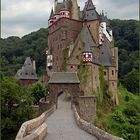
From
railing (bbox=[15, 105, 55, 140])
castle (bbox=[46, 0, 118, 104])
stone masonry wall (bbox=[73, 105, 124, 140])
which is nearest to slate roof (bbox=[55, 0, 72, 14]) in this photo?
castle (bbox=[46, 0, 118, 104])

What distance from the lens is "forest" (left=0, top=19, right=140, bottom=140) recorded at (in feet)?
127

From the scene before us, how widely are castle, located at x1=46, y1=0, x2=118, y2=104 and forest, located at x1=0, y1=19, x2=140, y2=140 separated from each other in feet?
13.7

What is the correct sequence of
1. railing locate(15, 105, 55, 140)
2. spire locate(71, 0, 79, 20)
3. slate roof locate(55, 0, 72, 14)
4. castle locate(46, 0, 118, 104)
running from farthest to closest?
spire locate(71, 0, 79, 20) < slate roof locate(55, 0, 72, 14) < castle locate(46, 0, 118, 104) < railing locate(15, 105, 55, 140)

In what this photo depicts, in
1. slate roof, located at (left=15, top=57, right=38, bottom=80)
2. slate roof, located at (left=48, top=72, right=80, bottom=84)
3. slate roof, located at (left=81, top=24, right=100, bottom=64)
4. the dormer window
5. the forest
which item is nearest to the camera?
the forest

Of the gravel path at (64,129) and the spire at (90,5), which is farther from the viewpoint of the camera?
the spire at (90,5)

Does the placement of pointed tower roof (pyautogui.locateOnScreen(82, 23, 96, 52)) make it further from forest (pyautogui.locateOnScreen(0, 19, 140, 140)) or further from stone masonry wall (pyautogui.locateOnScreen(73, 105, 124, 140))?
stone masonry wall (pyautogui.locateOnScreen(73, 105, 124, 140))

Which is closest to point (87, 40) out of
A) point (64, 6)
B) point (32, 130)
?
point (64, 6)

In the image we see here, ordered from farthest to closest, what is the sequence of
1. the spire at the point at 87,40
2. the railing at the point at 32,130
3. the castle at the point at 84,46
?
the spire at the point at 87,40 < the castle at the point at 84,46 < the railing at the point at 32,130

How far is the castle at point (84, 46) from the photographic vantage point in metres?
54.8

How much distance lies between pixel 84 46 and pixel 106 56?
533 cm

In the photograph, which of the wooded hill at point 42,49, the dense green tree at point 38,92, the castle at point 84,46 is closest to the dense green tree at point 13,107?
the castle at point 84,46

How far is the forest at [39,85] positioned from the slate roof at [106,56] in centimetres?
632

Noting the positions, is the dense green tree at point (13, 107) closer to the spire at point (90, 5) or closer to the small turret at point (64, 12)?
the small turret at point (64, 12)

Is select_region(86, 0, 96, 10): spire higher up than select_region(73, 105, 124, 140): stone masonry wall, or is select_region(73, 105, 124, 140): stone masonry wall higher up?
select_region(86, 0, 96, 10): spire
